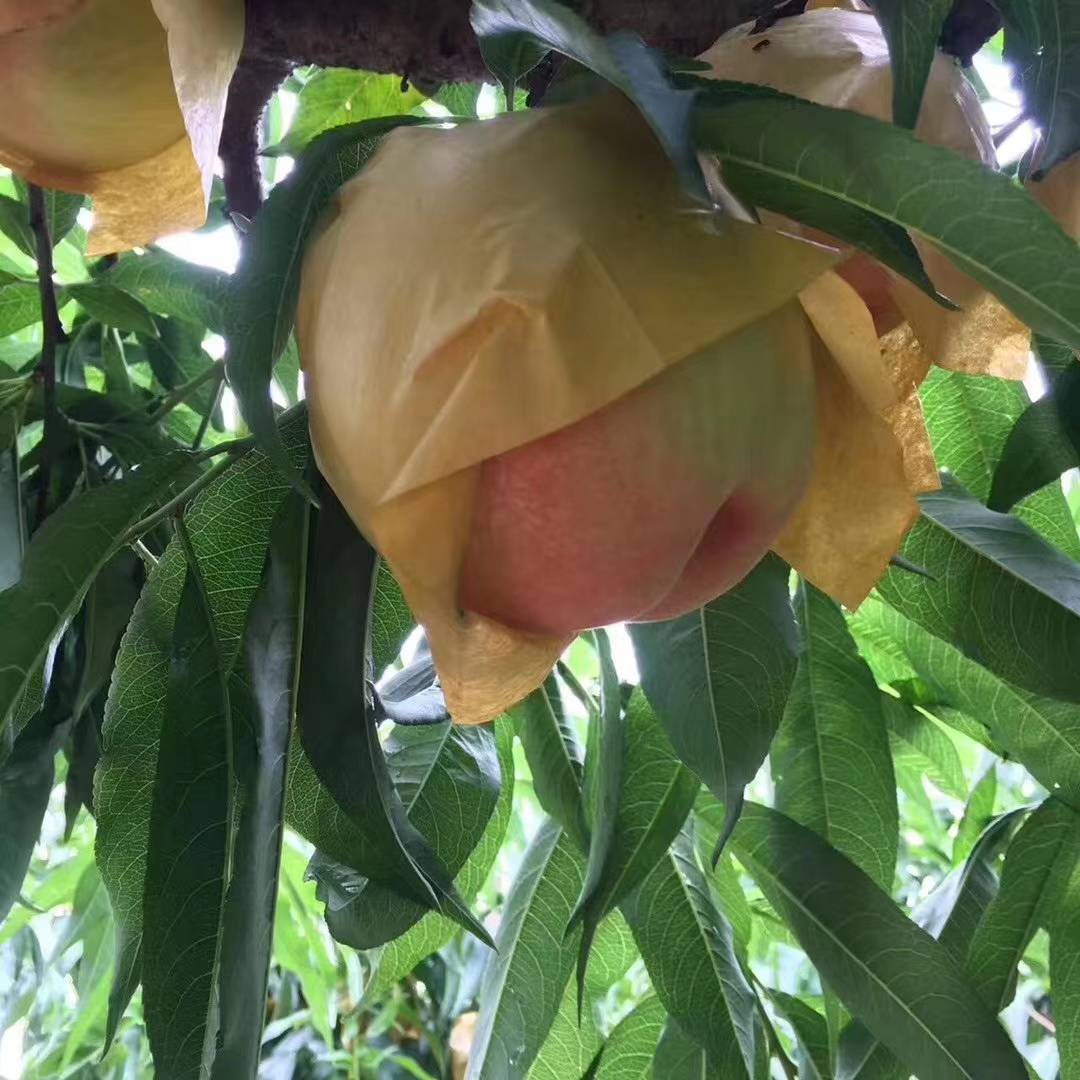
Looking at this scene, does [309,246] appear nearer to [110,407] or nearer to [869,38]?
[869,38]

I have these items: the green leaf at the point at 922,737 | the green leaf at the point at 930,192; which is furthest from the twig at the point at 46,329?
the green leaf at the point at 922,737

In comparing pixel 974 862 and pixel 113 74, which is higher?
pixel 113 74

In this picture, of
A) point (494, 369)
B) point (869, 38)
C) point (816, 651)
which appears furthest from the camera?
point (816, 651)

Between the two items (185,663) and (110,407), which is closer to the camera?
(185,663)

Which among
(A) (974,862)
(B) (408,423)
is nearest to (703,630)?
(B) (408,423)

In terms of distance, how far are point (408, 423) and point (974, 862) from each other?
1.92ft

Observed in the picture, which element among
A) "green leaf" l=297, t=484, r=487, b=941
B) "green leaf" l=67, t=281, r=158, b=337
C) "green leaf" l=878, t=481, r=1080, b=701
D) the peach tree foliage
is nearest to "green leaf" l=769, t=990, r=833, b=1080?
the peach tree foliage

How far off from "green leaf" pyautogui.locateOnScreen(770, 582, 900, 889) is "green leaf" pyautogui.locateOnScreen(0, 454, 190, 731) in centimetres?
35

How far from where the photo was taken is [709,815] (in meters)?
0.68

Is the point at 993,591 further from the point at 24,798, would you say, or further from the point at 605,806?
the point at 24,798

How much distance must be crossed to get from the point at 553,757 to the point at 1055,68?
43cm

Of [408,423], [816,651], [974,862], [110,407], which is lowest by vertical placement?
[974,862]

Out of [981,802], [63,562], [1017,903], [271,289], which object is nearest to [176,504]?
[63,562]

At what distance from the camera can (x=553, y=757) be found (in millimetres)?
635
